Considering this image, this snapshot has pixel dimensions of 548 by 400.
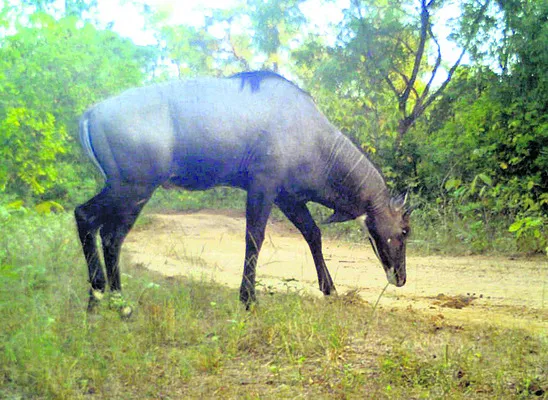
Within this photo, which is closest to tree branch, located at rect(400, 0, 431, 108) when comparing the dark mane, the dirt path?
the dirt path

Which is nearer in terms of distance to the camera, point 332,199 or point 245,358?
point 245,358

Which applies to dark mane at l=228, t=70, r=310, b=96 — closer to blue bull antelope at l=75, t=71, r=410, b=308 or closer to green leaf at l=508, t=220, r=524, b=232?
blue bull antelope at l=75, t=71, r=410, b=308

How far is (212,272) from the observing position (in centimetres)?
560

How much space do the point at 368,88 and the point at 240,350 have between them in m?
4.19

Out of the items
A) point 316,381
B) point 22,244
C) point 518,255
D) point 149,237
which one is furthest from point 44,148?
point 518,255

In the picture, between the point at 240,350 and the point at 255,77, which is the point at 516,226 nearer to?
the point at 255,77

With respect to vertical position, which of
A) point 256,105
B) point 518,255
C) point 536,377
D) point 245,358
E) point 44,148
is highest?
point 256,105

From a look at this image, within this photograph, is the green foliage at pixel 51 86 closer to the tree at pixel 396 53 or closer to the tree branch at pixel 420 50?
the tree at pixel 396 53

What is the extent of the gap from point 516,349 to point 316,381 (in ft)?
3.72

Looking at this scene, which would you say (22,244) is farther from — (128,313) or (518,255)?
(518,255)

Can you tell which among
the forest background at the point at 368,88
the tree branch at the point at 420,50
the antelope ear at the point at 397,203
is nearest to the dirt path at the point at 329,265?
the forest background at the point at 368,88

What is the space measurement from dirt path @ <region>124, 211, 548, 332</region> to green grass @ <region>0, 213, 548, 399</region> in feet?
2.55

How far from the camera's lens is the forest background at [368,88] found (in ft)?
18.2

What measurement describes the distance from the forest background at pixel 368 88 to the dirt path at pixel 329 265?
0.85ft
